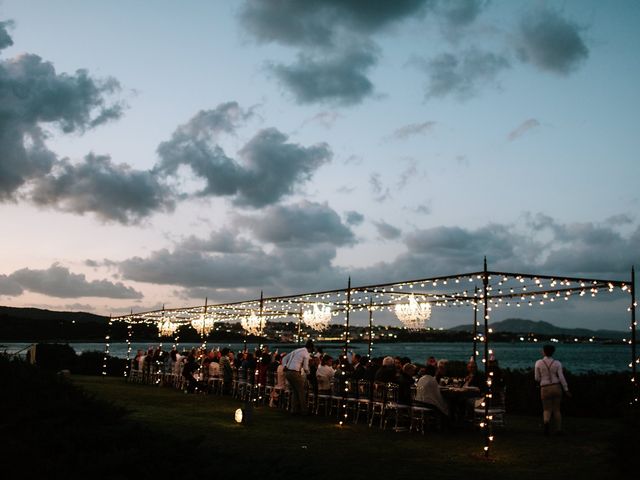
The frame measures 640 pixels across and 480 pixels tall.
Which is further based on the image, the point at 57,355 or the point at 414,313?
the point at 57,355

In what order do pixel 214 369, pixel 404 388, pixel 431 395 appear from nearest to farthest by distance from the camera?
pixel 431 395 < pixel 404 388 < pixel 214 369

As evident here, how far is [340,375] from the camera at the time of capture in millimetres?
15516

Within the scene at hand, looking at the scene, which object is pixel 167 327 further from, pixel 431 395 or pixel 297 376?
pixel 431 395

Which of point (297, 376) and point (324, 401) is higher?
point (297, 376)

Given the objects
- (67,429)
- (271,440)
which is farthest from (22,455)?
(271,440)

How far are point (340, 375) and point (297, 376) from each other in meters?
1.13

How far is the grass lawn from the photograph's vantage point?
7.65 meters

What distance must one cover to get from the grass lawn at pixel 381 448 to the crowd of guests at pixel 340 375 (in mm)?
669

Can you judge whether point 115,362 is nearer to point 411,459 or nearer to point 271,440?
point 271,440

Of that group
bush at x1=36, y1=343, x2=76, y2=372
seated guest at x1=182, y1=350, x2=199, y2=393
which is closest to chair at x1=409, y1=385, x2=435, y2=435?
seated guest at x1=182, y1=350, x2=199, y2=393

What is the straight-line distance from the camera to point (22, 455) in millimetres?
3949

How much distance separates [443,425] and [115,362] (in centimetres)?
2180

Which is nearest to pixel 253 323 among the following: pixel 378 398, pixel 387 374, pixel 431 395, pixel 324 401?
pixel 324 401

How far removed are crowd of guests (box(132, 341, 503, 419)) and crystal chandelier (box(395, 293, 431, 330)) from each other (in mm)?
1741
